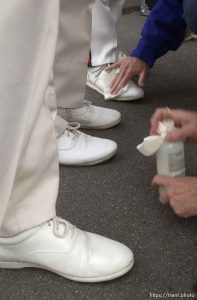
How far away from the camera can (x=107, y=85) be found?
1484 millimetres

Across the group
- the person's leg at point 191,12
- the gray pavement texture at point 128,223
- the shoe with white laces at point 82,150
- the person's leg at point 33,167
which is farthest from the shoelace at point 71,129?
the person's leg at point 191,12

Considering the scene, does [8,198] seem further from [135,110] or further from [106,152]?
[135,110]

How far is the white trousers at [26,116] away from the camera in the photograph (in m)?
0.63

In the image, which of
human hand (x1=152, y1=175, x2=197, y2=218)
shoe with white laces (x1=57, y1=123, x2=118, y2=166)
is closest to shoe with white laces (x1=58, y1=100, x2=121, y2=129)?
shoe with white laces (x1=57, y1=123, x2=118, y2=166)

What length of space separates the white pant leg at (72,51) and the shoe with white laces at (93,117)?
0.07 meters

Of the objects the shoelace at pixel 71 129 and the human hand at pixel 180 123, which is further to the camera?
the shoelace at pixel 71 129

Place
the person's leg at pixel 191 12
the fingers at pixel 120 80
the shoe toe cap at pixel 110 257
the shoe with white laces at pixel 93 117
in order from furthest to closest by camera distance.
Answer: the fingers at pixel 120 80, the shoe with white laces at pixel 93 117, the person's leg at pixel 191 12, the shoe toe cap at pixel 110 257

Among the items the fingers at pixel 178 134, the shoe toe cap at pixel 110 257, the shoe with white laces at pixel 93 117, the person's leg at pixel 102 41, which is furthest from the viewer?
the person's leg at pixel 102 41

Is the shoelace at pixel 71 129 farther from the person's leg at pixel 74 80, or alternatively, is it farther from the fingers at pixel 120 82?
the fingers at pixel 120 82

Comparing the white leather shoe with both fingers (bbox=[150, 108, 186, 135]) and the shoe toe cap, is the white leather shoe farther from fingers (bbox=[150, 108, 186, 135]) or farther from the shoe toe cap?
the shoe toe cap

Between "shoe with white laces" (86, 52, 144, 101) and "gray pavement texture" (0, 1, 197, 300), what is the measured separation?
0.05m

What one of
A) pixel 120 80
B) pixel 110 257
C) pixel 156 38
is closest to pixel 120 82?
pixel 120 80

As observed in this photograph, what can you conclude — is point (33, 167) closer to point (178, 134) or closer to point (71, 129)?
point (178, 134)

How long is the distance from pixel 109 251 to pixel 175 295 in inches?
5.3
